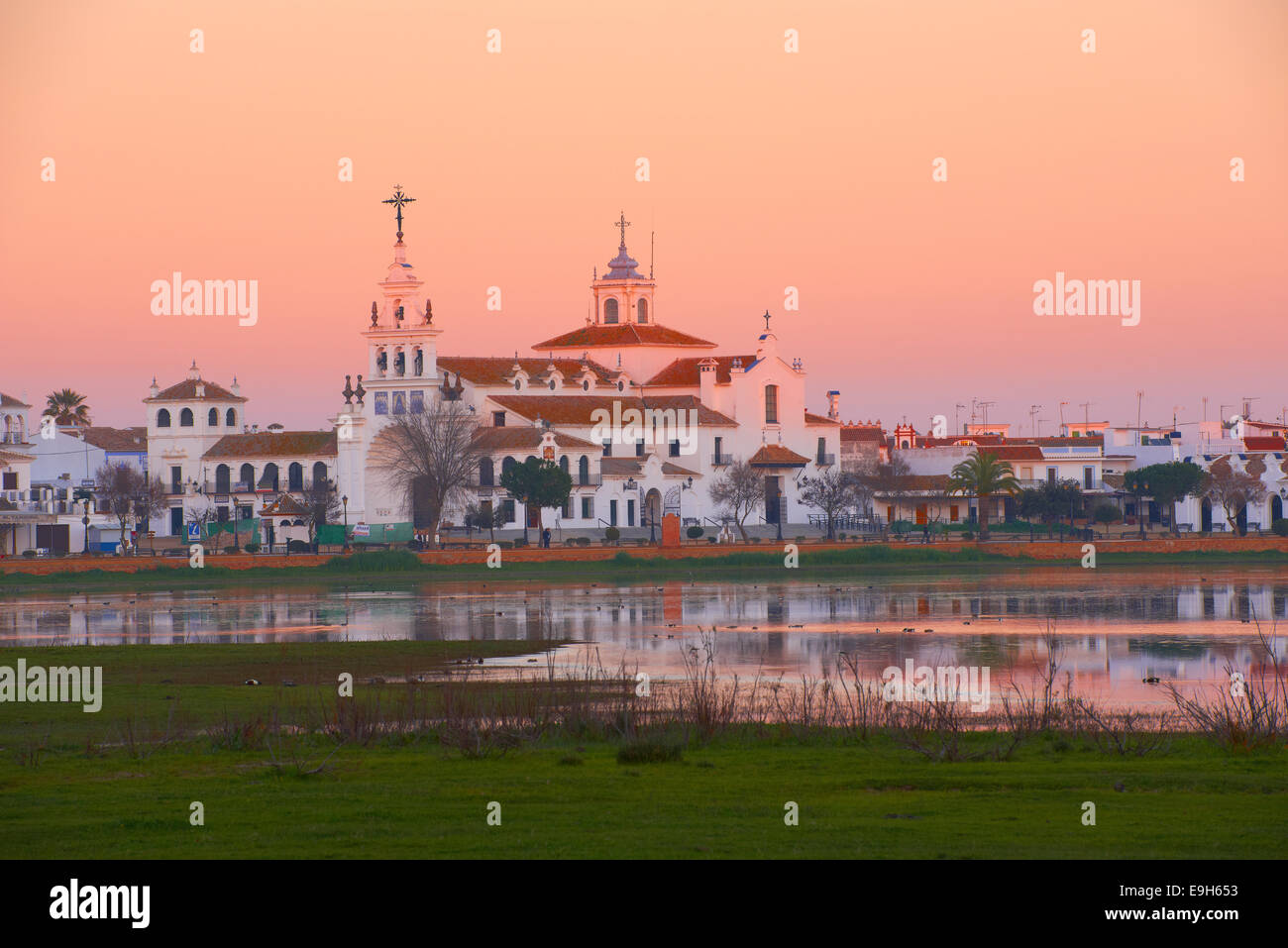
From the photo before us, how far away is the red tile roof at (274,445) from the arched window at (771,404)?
24.2 m

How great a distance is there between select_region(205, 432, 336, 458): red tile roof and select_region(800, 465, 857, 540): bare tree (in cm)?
2531

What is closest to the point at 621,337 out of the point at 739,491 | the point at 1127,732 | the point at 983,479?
the point at 739,491

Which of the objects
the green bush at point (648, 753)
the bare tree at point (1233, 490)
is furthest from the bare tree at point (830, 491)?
the green bush at point (648, 753)

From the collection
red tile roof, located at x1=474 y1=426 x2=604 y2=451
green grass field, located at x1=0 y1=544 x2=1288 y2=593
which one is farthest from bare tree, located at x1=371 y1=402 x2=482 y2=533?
green grass field, located at x1=0 y1=544 x2=1288 y2=593

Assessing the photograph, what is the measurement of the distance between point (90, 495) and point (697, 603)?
144ft

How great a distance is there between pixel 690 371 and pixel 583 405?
33.7ft

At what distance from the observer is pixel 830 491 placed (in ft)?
303

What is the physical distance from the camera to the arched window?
100750mm

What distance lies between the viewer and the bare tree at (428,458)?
278 ft

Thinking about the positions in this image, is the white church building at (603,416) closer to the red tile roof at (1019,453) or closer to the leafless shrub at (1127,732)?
the red tile roof at (1019,453)

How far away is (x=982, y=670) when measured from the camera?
2809 centimetres

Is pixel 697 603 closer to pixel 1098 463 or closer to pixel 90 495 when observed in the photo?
pixel 90 495

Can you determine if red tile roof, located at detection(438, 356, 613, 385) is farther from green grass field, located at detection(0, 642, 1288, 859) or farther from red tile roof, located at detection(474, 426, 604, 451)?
green grass field, located at detection(0, 642, 1288, 859)

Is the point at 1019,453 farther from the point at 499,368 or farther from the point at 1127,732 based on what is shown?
the point at 1127,732
